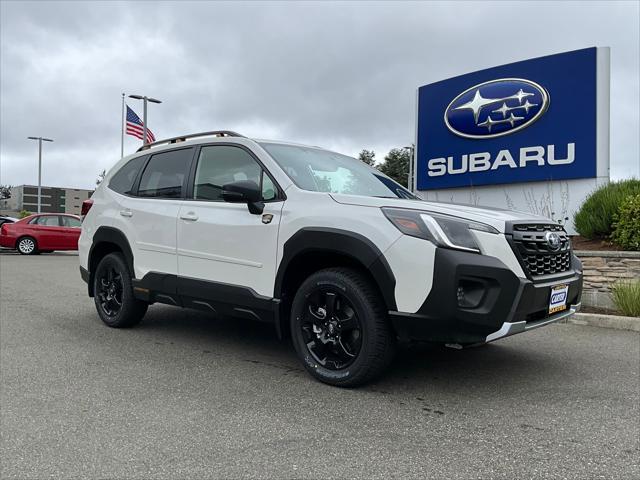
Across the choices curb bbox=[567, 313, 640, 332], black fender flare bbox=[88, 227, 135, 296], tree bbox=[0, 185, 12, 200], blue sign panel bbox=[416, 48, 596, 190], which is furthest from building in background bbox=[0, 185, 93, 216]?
curb bbox=[567, 313, 640, 332]

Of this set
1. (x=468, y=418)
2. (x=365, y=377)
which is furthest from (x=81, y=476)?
(x=468, y=418)

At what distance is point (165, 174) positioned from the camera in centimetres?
519

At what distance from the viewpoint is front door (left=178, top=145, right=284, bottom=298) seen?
4.06m

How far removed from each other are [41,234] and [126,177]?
14911mm

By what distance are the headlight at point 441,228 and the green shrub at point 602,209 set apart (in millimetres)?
5753

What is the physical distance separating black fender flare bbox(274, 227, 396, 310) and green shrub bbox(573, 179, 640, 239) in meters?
6.03

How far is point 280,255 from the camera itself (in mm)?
3938

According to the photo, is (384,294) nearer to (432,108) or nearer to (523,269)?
(523,269)

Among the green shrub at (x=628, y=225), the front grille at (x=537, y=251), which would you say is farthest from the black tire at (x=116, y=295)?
the green shrub at (x=628, y=225)

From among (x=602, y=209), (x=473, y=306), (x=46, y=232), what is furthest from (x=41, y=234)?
(x=473, y=306)

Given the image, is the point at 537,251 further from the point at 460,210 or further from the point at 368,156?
the point at 368,156

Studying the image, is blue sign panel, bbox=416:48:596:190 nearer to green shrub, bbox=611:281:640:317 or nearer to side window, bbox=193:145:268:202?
green shrub, bbox=611:281:640:317

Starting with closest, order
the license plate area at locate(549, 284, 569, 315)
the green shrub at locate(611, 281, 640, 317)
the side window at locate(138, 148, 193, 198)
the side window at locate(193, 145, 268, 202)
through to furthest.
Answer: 1. the license plate area at locate(549, 284, 569, 315)
2. the side window at locate(193, 145, 268, 202)
3. the side window at locate(138, 148, 193, 198)
4. the green shrub at locate(611, 281, 640, 317)

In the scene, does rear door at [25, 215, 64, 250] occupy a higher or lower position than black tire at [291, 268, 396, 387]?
higher
